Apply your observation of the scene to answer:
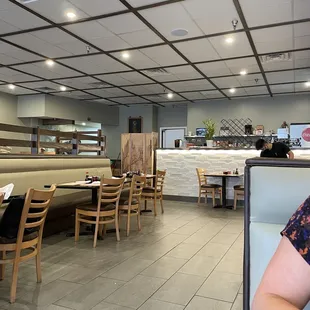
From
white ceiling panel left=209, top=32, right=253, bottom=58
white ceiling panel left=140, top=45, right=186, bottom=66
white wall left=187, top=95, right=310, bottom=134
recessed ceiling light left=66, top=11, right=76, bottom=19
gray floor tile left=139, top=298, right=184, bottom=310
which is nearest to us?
gray floor tile left=139, top=298, right=184, bottom=310

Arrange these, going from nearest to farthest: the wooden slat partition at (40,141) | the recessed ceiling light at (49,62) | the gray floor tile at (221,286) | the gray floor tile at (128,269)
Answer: the gray floor tile at (221,286) → the gray floor tile at (128,269) → the wooden slat partition at (40,141) → the recessed ceiling light at (49,62)

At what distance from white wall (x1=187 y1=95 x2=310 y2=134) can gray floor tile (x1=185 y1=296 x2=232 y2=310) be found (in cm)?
862

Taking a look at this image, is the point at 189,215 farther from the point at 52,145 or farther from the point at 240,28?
the point at 240,28

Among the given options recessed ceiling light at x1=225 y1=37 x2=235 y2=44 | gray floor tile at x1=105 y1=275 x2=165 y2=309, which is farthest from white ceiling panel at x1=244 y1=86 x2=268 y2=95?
gray floor tile at x1=105 y1=275 x2=165 y2=309

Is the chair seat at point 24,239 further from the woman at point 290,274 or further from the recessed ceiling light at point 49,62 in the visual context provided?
the recessed ceiling light at point 49,62

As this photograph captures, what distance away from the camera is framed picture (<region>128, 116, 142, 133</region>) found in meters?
12.5

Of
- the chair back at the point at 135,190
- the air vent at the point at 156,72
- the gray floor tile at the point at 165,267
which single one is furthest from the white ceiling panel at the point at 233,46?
the gray floor tile at the point at 165,267

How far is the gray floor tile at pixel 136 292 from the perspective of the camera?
8.61 feet

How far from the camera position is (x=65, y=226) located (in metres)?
5.20

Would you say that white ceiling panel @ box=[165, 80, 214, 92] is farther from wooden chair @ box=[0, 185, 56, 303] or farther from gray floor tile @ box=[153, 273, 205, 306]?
wooden chair @ box=[0, 185, 56, 303]

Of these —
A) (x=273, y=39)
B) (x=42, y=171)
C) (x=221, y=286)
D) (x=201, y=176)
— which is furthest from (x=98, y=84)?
(x=221, y=286)

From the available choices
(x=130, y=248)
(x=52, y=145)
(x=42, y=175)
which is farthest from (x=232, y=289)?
(x=52, y=145)

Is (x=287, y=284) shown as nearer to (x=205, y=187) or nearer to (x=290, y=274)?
(x=290, y=274)

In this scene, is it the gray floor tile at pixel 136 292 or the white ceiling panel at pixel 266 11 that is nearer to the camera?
the gray floor tile at pixel 136 292
